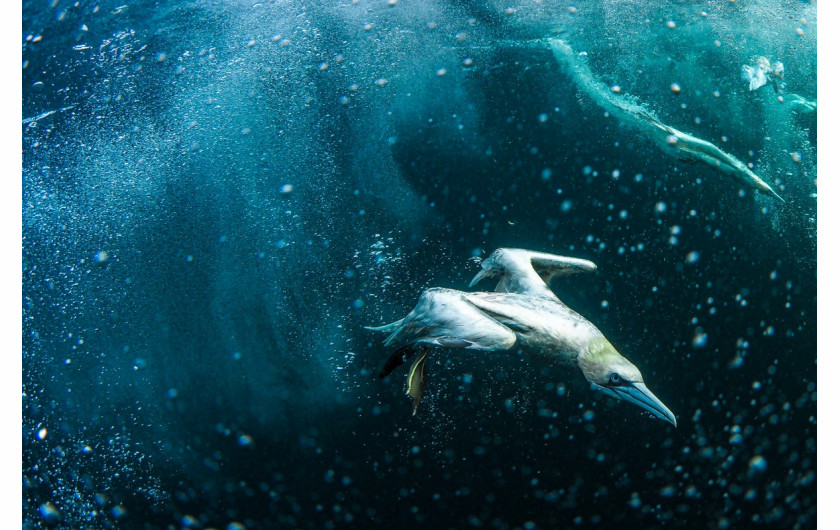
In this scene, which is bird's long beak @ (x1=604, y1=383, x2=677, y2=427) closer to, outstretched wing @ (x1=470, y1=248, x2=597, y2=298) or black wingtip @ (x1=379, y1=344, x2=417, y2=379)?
outstretched wing @ (x1=470, y1=248, x2=597, y2=298)

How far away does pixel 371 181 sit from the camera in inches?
43.4

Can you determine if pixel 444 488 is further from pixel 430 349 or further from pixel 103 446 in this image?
pixel 103 446

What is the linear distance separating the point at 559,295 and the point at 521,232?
133 millimetres

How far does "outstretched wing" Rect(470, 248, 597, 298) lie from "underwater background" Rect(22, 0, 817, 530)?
2 cm

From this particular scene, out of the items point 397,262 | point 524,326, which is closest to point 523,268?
point 524,326

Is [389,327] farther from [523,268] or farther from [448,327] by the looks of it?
[523,268]

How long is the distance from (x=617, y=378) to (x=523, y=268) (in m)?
0.24

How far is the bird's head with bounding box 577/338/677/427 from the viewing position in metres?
1.03

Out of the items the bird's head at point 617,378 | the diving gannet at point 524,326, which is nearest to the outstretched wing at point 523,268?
the diving gannet at point 524,326

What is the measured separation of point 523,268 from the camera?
3.52 feet

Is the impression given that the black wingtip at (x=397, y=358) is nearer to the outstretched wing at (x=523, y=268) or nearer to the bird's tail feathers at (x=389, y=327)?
the bird's tail feathers at (x=389, y=327)

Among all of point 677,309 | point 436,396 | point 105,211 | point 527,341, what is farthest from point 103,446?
point 677,309

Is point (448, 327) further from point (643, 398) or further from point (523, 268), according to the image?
point (643, 398)

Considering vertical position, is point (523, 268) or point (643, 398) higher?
point (523, 268)
